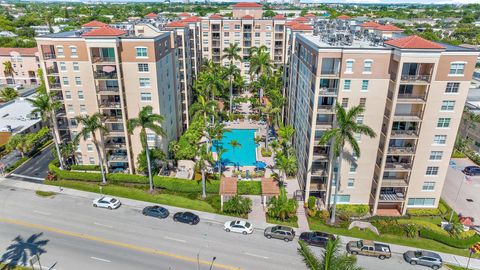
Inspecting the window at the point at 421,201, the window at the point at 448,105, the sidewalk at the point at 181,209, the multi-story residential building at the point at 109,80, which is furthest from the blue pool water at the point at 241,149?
the window at the point at 448,105

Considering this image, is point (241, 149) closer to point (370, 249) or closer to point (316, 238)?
point (316, 238)

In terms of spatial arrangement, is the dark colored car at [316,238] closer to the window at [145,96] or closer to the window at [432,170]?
the window at [432,170]

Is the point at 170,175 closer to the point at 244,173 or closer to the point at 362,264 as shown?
the point at 244,173

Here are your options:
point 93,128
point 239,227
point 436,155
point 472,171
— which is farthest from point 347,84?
point 93,128

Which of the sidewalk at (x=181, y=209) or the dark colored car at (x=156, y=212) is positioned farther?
the dark colored car at (x=156, y=212)

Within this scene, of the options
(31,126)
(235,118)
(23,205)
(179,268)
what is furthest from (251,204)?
(31,126)

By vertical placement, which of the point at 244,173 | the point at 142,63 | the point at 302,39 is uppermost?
the point at 302,39
